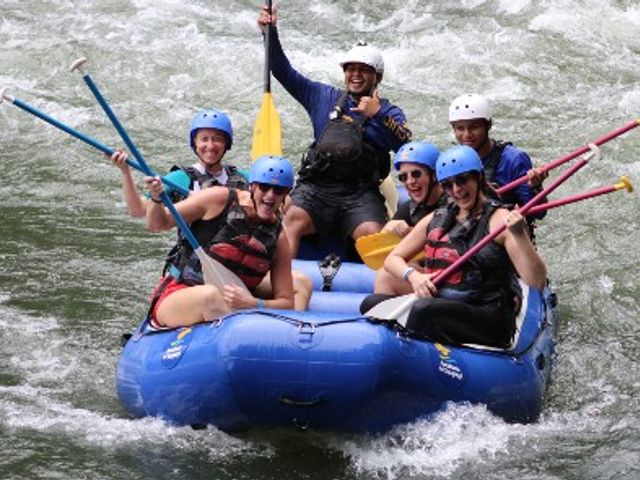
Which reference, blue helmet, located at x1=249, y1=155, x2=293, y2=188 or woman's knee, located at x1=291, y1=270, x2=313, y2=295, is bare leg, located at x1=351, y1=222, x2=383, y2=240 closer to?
woman's knee, located at x1=291, y1=270, x2=313, y2=295

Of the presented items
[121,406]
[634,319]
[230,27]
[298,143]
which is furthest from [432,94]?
[121,406]

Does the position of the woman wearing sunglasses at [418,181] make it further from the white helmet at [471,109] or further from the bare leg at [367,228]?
the bare leg at [367,228]

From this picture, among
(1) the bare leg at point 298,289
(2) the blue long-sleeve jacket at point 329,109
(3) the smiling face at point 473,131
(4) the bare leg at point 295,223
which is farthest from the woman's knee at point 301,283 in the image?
(2) the blue long-sleeve jacket at point 329,109

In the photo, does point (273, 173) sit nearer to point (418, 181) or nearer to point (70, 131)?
point (70, 131)

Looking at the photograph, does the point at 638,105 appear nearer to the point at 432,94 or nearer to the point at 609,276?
the point at 432,94

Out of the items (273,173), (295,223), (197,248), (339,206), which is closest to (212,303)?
(197,248)

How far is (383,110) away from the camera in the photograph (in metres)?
7.84

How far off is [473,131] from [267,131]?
1949 mm

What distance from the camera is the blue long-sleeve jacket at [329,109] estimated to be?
782 cm

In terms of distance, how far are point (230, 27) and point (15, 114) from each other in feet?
8.56

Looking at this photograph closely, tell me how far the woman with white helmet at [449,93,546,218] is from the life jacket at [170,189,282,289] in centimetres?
134

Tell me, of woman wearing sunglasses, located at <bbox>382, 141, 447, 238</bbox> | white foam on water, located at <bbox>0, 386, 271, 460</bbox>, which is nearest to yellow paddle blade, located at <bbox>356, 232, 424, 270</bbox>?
woman wearing sunglasses, located at <bbox>382, 141, 447, 238</bbox>

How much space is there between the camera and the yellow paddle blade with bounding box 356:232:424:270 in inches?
283

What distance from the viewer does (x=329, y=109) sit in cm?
805
